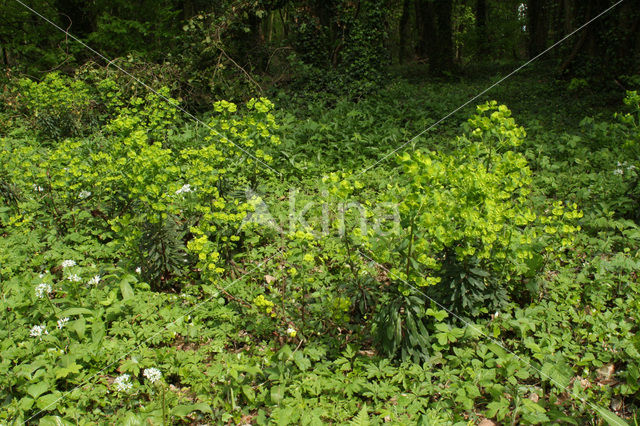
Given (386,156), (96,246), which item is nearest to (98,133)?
(96,246)

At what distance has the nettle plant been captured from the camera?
2371 mm

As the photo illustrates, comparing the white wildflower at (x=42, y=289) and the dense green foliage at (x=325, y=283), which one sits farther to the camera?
the white wildflower at (x=42, y=289)

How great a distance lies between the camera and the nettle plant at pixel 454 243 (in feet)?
7.78

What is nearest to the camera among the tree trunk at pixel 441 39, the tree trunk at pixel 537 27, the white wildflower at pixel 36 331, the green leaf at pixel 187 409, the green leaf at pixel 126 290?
the green leaf at pixel 187 409

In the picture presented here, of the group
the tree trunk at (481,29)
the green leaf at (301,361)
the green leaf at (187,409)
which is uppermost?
the tree trunk at (481,29)

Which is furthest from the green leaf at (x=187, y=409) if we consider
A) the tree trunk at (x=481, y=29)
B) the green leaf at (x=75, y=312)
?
the tree trunk at (x=481, y=29)

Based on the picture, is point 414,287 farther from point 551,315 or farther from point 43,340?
point 43,340

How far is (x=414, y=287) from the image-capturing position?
2.54 metres

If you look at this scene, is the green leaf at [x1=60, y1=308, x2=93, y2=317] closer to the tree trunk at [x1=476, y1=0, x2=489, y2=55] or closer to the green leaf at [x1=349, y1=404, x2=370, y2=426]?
the green leaf at [x1=349, y1=404, x2=370, y2=426]

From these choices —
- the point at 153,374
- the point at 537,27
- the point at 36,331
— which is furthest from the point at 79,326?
the point at 537,27

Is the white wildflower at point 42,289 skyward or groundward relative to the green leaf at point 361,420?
skyward

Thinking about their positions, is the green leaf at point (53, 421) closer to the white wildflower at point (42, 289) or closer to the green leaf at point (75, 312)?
the green leaf at point (75, 312)

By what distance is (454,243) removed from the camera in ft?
8.93

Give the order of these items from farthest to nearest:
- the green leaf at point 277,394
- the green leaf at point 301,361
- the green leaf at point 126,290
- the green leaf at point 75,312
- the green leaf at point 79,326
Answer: the green leaf at point 126,290
the green leaf at point 75,312
the green leaf at point 79,326
the green leaf at point 301,361
the green leaf at point 277,394
